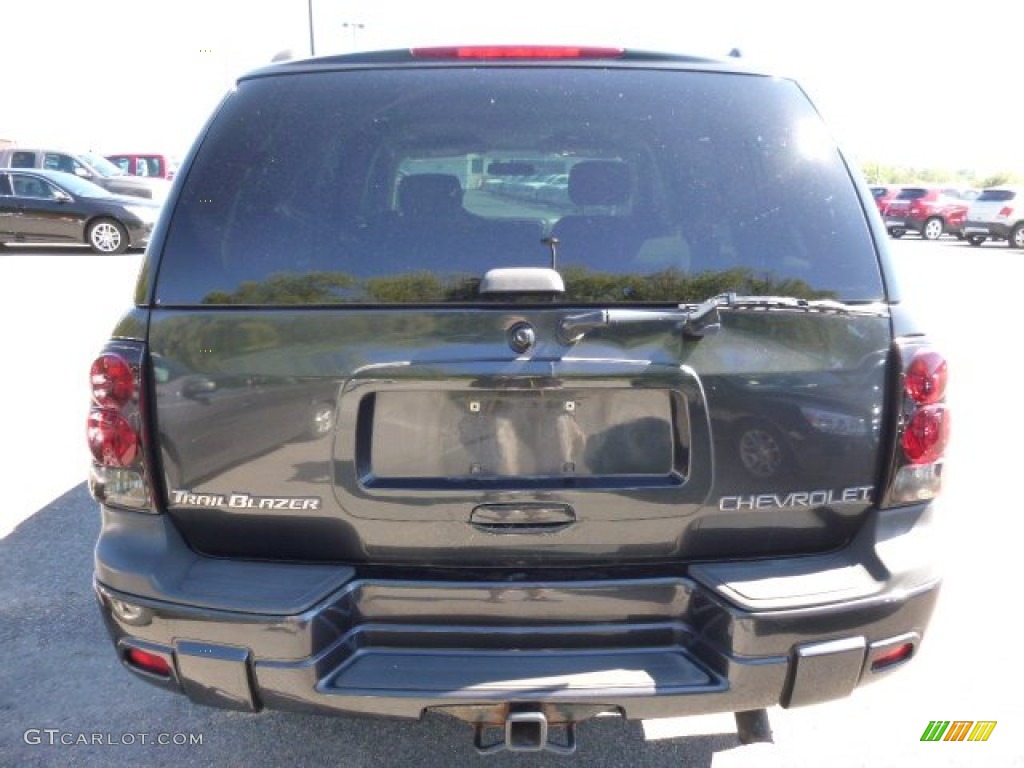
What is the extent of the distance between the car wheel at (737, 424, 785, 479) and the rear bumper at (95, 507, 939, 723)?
248 millimetres

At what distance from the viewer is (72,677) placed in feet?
10.2

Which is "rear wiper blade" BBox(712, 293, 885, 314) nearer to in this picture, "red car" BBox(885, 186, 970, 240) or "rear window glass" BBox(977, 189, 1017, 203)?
"rear window glass" BBox(977, 189, 1017, 203)

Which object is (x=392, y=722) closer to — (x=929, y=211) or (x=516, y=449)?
(x=516, y=449)

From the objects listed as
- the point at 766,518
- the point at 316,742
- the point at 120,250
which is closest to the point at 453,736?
the point at 316,742

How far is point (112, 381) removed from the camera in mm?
2061

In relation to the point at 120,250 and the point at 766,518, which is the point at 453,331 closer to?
the point at 766,518

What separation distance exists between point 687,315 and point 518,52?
909 mm

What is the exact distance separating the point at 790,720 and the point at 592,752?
0.74 metres

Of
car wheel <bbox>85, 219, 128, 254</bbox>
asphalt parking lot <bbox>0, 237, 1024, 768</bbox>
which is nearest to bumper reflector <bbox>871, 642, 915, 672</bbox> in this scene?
asphalt parking lot <bbox>0, 237, 1024, 768</bbox>

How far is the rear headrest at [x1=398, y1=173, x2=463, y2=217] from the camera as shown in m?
2.09

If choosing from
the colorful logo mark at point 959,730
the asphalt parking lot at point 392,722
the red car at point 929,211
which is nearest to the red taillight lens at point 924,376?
the asphalt parking lot at point 392,722

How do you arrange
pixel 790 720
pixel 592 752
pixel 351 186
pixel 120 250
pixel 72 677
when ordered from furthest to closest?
1. pixel 120 250
2. pixel 72 677
3. pixel 790 720
4. pixel 592 752
5. pixel 351 186

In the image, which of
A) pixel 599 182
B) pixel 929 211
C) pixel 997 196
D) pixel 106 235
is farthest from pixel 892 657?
pixel 929 211

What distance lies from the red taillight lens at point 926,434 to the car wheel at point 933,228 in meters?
30.3
